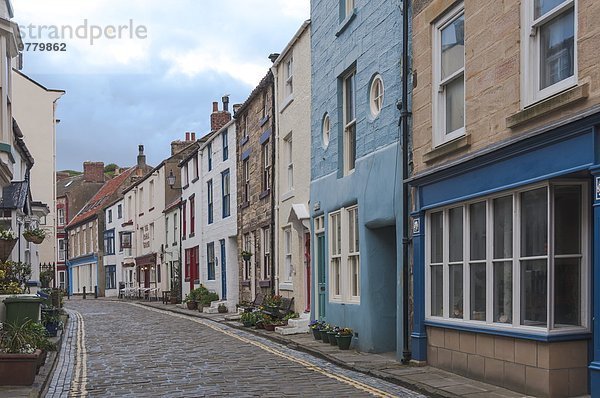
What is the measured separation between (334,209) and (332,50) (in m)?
3.57

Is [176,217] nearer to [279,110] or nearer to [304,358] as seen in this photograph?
[279,110]

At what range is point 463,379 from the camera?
10.9 metres

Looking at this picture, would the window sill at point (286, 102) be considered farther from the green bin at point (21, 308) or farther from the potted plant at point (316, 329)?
the green bin at point (21, 308)

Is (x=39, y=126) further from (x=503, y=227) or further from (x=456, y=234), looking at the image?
(x=503, y=227)

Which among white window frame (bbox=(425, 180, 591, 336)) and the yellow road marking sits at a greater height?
white window frame (bbox=(425, 180, 591, 336))

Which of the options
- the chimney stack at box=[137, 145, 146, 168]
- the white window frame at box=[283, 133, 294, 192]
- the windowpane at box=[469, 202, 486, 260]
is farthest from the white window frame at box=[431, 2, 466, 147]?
the chimney stack at box=[137, 145, 146, 168]

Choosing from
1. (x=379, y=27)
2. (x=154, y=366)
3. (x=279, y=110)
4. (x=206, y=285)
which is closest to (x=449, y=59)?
(x=379, y=27)

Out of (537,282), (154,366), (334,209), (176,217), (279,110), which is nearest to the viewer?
(537,282)

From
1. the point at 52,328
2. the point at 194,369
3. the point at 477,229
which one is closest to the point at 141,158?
the point at 52,328

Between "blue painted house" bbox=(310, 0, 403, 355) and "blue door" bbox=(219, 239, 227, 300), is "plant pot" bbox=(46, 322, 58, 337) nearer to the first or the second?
"blue painted house" bbox=(310, 0, 403, 355)

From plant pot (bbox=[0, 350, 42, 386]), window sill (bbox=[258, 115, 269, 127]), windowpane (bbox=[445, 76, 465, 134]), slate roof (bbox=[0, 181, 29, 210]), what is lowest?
plant pot (bbox=[0, 350, 42, 386])

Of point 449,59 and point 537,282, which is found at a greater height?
point 449,59

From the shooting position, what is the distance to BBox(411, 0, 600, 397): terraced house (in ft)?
28.7

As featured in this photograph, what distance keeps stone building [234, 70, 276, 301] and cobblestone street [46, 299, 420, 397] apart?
4.60 metres
